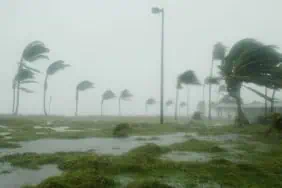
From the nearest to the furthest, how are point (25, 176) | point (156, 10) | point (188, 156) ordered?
point (25, 176)
point (188, 156)
point (156, 10)

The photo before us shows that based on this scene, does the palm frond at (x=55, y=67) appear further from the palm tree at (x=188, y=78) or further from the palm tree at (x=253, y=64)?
the palm tree at (x=253, y=64)

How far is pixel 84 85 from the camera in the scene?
62.9 meters

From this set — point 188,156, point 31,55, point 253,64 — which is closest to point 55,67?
point 31,55

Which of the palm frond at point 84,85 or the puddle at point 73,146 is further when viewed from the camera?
the palm frond at point 84,85

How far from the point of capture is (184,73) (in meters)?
42.2

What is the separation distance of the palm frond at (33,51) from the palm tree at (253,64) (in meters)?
→ 25.3

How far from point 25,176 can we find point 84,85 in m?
59.4

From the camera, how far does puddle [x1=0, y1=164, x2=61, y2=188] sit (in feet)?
15.7

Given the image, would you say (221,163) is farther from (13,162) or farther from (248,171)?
(13,162)

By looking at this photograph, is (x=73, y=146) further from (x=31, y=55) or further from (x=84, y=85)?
(x=84, y=85)

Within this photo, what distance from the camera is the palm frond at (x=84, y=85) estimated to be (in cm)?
6190

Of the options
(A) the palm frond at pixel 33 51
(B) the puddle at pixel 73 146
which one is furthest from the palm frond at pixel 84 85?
(B) the puddle at pixel 73 146

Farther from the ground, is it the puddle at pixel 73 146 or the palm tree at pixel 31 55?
the palm tree at pixel 31 55

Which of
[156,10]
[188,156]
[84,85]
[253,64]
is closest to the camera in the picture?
[188,156]
